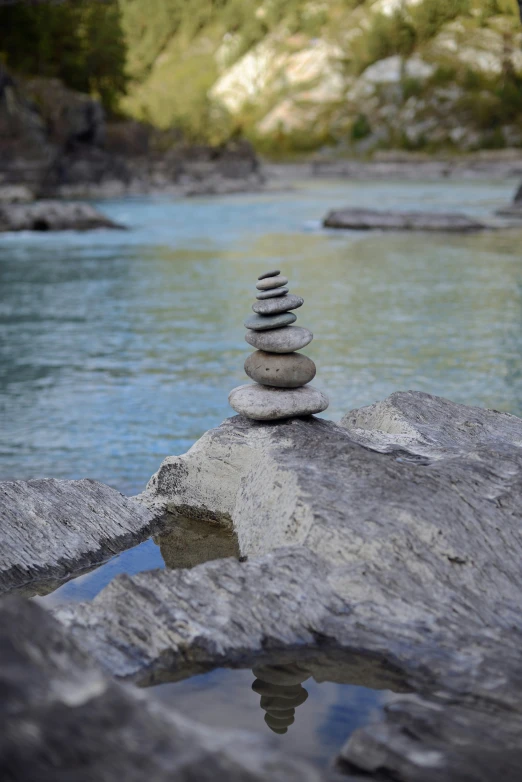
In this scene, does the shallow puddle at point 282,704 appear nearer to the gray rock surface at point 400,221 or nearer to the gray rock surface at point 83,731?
the gray rock surface at point 83,731

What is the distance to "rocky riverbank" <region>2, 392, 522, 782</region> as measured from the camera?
12.0ft

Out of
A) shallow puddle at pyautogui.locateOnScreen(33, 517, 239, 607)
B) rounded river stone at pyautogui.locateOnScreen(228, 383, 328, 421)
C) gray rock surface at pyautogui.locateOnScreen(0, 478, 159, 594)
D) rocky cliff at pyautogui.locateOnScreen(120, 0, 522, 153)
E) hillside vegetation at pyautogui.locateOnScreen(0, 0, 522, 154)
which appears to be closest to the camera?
shallow puddle at pyautogui.locateOnScreen(33, 517, 239, 607)

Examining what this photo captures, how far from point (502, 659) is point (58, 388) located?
1002 cm

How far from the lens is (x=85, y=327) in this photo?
1850cm

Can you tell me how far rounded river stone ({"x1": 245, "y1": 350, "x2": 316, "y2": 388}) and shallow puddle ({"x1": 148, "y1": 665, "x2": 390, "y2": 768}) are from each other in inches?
111

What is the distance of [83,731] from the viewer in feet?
9.02

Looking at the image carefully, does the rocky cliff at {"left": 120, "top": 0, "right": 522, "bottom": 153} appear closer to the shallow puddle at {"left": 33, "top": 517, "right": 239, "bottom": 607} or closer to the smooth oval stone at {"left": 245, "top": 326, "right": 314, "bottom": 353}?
the smooth oval stone at {"left": 245, "top": 326, "right": 314, "bottom": 353}

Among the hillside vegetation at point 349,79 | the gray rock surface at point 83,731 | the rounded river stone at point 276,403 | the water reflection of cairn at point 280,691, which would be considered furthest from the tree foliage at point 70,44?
the gray rock surface at point 83,731

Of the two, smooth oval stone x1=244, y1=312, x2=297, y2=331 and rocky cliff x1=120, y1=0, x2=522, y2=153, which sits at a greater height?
rocky cliff x1=120, y1=0, x2=522, y2=153

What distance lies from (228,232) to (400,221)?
22.3 feet

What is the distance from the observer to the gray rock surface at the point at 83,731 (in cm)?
264

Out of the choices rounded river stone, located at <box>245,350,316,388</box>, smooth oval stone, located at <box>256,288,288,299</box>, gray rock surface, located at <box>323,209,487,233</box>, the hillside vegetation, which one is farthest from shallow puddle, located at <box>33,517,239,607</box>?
the hillside vegetation

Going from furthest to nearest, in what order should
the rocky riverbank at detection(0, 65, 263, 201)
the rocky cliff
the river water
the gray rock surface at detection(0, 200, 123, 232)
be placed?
the rocky cliff
the rocky riverbank at detection(0, 65, 263, 201)
the gray rock surface at detection(0, 200, 123, 232)
the river water

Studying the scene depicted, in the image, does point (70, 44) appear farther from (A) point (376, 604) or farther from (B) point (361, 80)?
(B) point (361, 80)
